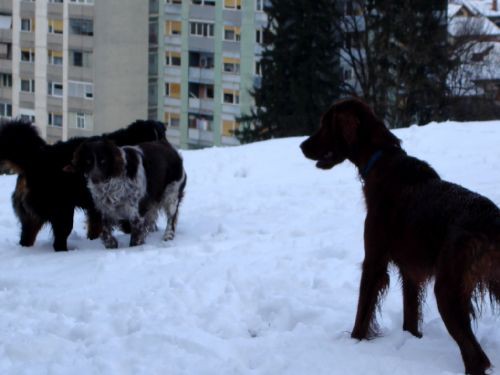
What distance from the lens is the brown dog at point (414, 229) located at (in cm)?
525

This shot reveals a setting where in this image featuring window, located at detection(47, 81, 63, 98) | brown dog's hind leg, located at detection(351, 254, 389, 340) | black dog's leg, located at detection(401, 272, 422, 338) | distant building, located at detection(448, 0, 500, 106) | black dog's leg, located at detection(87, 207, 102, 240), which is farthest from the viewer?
window, located at detection(47, 81, 63, 98)

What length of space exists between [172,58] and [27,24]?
9553 millimetres

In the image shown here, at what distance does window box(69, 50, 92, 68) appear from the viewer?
56906 millimetres

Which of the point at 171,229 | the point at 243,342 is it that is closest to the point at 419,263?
the point at 243,342

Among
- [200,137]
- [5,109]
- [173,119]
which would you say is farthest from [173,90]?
[5,109]

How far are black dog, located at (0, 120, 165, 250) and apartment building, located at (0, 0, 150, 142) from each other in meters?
46.5

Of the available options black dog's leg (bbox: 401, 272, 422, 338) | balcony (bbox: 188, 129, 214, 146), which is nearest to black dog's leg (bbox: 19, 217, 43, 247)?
black dog's leg (bbox: 401, 272, 422, 338)

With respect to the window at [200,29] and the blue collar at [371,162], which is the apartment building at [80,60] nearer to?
the window at [200,29]

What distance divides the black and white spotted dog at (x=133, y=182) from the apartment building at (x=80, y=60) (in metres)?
46.4

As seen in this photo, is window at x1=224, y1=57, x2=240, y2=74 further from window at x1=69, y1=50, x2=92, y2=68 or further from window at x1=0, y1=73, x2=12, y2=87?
window at x1=0, y1=73, x2=12, y2=87

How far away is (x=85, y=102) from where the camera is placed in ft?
188

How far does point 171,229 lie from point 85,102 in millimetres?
47689

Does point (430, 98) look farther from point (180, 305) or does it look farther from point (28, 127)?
point (180, 305)

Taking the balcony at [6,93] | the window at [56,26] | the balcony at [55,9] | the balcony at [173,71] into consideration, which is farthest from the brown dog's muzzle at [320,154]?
the balcony at [6,93]
